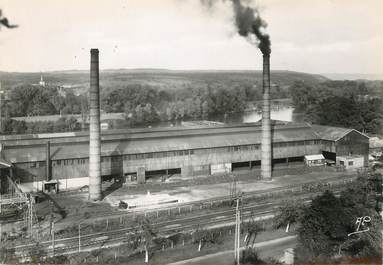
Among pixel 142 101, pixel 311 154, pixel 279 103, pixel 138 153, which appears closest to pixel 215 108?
pixel 142 101

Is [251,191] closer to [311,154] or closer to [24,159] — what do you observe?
[311,154]

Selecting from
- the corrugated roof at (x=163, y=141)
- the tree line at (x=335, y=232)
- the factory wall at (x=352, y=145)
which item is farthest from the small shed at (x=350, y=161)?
the tree line at (x=335, y=232)

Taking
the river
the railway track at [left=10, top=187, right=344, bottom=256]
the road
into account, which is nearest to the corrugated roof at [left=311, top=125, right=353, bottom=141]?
the railway track at [left=10, top=187, right=344, bottom=256]

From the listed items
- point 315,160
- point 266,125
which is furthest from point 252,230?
point 315,160

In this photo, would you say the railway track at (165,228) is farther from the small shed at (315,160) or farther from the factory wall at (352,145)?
the factory wall at (352,145)

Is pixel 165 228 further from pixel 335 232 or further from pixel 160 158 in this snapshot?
pixel 160 158
